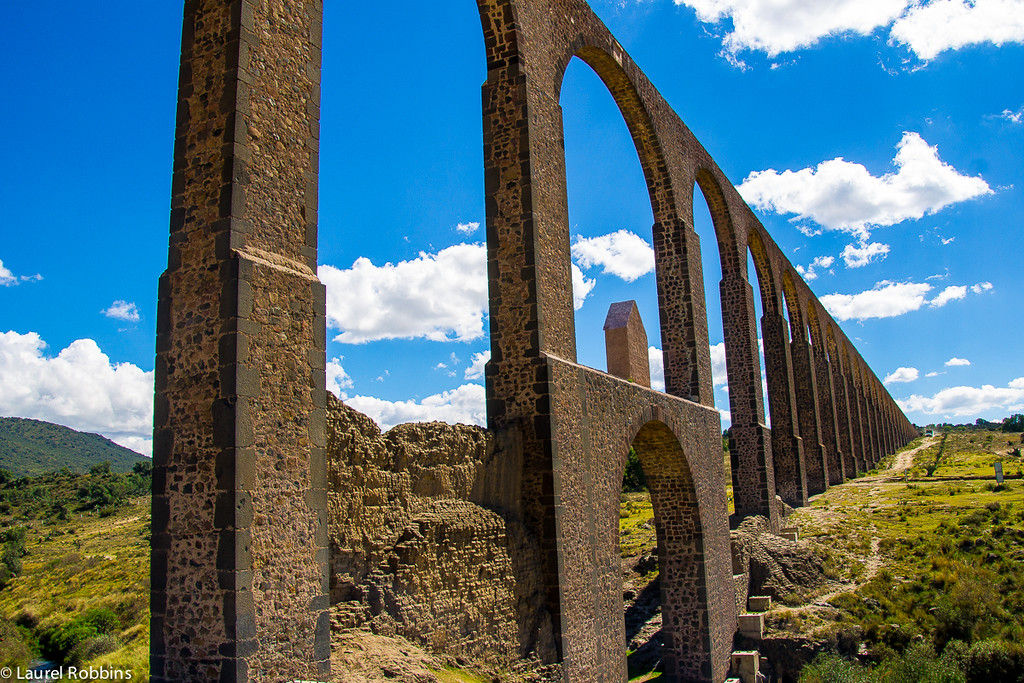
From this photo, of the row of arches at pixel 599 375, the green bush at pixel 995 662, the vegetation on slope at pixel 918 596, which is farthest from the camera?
the vegetation on slope at pixel 918 596

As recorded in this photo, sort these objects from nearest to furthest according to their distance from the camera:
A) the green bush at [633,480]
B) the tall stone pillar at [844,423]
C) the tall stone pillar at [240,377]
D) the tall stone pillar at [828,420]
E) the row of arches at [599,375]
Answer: the tall stone pillar at [240,377] < the row of arches at [599,375] < the tall stone pillar at [828,420] < the tall stone pillar at [844,423] < the green bush at [633,480]

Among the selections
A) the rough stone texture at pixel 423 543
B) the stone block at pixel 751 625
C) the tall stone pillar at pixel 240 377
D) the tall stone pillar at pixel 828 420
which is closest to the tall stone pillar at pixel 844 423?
the tall stone pillar at pixel 828 420

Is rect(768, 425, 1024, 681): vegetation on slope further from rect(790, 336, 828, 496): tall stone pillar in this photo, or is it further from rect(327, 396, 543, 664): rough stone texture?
rect(327, 396, 543, 664): rough stone texture

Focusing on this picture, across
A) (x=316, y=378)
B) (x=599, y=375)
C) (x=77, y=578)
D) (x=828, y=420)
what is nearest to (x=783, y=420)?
(x=828, y=420)

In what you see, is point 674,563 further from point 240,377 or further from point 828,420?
point 828,420

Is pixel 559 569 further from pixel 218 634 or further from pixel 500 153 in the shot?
pixel 500 153

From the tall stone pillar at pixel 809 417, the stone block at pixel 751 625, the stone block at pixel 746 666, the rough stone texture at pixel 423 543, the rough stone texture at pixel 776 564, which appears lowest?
the stone block at pixel 746 666

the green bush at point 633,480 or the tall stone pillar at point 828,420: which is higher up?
the tall stone pillar at point 828,420

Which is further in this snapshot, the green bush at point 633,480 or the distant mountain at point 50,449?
the distant mountain at point 50,449

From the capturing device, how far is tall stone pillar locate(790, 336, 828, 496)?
27828mm

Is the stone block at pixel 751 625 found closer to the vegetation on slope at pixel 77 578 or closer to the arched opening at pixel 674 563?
the arched opening at pixel 674 563

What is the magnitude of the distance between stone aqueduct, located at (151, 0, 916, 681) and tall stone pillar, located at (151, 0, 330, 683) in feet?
0.05

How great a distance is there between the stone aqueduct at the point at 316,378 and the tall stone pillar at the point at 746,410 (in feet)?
1.62

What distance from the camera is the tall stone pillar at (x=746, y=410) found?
18547mm
